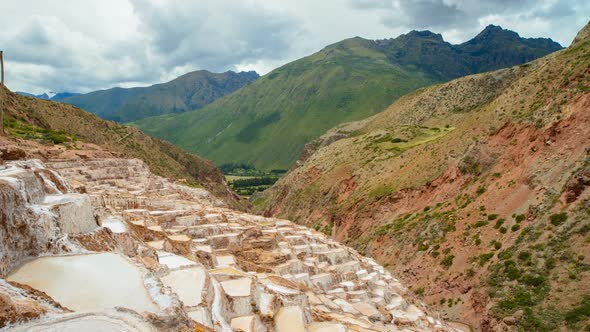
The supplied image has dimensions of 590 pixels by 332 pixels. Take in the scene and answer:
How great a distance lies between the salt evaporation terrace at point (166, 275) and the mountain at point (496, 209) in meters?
9.93

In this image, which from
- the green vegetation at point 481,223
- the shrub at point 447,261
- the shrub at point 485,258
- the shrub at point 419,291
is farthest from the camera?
the green vegetation at point 481,223

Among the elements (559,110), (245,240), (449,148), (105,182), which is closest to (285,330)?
(245,240)

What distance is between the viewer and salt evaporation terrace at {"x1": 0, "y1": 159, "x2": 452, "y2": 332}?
9.80 meters

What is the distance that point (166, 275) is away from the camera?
14102 millimetres

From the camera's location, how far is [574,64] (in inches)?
2104

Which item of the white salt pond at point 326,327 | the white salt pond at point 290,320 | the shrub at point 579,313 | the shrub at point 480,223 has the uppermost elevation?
the white salt pond at point 290,320

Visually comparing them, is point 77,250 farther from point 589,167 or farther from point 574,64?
point 574,64

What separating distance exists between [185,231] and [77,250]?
13.3 meters

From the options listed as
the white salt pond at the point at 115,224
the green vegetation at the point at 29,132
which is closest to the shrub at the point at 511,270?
the white salt pond at the point at 115,224

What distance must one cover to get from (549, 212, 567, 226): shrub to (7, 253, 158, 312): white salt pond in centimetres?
3597

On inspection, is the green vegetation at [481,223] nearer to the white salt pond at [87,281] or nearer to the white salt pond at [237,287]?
the white salt pond at [237,287]

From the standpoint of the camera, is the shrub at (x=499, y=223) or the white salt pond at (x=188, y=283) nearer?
the white salt pond at (x=188, y=283)

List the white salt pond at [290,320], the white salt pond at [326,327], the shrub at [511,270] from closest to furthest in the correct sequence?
the white salt pond at [290,320] → the white salt pond at [326,327] → the shrub at [511,270]

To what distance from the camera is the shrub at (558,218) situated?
118 ft
